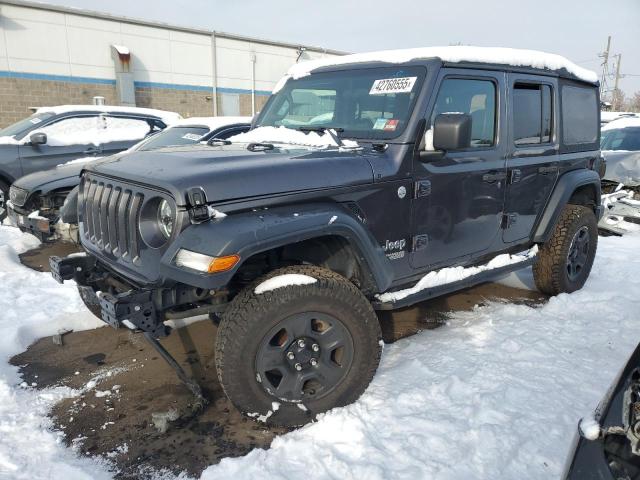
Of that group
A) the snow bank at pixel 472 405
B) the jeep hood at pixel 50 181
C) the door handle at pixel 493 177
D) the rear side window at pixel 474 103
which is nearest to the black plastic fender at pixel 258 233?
the snow bank at pixel 472 405

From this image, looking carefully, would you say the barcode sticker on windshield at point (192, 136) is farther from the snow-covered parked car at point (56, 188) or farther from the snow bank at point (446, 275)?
the snow bank at point (446, 275)

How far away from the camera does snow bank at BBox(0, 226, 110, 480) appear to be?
7.72 ft

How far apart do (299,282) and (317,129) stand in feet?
4.25

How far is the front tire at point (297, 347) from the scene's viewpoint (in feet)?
8.08

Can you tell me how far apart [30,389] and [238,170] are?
6.65 feet

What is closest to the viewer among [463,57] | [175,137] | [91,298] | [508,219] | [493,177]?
[91,298]

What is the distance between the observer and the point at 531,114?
3961 mm

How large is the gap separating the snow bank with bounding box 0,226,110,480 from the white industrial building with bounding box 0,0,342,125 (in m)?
14.0

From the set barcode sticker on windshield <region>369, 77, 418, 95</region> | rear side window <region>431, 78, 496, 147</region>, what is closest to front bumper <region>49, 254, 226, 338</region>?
barcode sticker on windshield <region>369, 77, 418, 95</region>

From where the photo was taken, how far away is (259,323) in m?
2.45

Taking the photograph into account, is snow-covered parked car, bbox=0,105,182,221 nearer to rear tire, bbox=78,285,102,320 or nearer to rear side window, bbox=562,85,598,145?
rear tire, bbox=78,285,102,320

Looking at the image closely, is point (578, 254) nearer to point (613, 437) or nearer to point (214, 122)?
point (613, 437)

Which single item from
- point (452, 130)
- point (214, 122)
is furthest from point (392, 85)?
point (214, 122)

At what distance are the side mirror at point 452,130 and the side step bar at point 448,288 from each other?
0.99m
